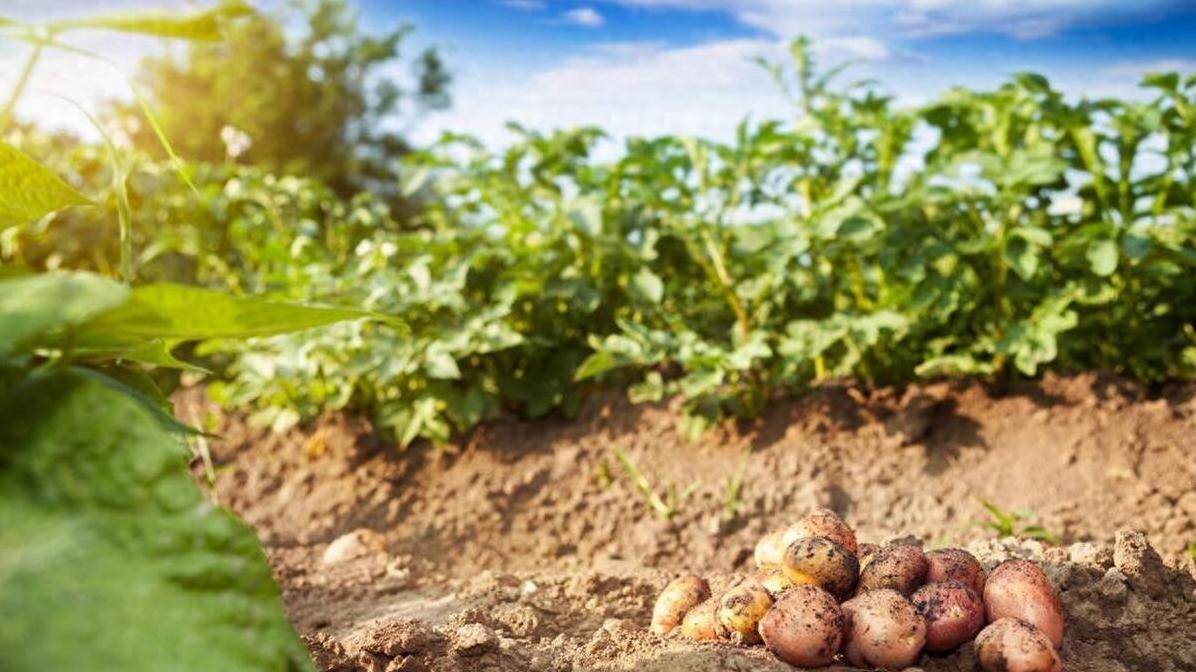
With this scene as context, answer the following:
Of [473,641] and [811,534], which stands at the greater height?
[811,534]

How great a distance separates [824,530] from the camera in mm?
1991

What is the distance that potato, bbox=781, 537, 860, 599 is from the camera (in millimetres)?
1884

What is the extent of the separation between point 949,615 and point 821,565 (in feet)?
Answer: 0.72

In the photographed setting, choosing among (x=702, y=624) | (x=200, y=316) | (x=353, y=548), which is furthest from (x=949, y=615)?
(x=353, y=548)

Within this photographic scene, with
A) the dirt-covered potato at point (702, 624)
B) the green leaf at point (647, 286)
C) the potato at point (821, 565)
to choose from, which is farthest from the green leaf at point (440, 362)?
the potato at point (821, 565)

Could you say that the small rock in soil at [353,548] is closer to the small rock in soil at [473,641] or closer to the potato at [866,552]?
the small rock in soil at [473,641]

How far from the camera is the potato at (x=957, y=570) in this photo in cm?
193

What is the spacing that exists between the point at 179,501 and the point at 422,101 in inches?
480

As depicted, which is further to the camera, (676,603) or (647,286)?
(647,286)

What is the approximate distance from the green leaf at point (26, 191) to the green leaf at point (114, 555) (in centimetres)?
43

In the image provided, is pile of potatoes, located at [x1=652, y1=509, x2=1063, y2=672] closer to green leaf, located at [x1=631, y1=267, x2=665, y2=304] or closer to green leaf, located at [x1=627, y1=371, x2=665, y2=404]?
green leaf, located at [x1=627, y1=371, x2=665, y2=404]

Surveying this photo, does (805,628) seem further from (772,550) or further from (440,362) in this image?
(440,362)

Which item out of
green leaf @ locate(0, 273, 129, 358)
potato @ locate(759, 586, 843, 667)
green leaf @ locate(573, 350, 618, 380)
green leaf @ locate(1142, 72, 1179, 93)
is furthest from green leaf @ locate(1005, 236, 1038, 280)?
green leaf @ locate(0, 273, 129, 358)

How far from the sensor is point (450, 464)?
377 cm
